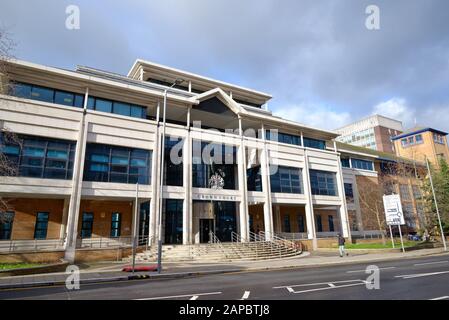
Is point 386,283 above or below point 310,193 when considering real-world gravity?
below

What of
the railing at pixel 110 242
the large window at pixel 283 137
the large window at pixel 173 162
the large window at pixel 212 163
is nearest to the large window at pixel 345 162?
the large window at pixel 283 137

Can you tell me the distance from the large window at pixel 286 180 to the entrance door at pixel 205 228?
25.3 feet

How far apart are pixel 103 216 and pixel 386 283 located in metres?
21.3

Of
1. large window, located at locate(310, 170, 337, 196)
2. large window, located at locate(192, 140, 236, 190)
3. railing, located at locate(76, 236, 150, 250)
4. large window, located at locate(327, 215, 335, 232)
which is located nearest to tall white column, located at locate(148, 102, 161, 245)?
railing, located at locate(76, 236, 150, 250)

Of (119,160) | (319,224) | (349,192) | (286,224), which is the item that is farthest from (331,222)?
(119,160)

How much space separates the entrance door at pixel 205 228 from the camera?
27.9 m

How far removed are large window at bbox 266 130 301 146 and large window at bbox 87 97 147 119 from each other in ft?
47.3

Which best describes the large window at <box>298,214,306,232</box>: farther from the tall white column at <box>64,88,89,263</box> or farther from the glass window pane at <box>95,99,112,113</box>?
the tall white column at <box>64,88,89,263</box>

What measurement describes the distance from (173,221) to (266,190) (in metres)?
10.1

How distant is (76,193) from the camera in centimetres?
2061

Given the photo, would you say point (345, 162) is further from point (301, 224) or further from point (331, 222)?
point (301, 224)

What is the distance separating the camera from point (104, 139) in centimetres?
2280
